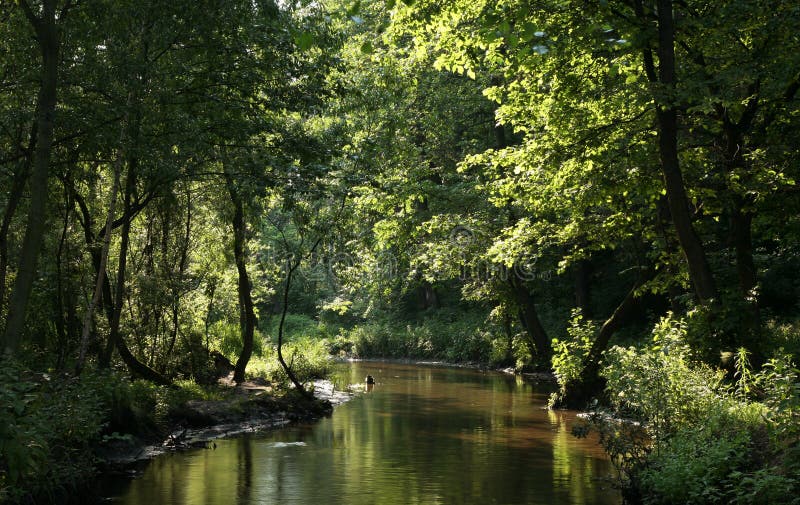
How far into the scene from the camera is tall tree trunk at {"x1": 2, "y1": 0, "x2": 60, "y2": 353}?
31.1ft

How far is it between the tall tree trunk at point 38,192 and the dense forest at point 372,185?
38 mm

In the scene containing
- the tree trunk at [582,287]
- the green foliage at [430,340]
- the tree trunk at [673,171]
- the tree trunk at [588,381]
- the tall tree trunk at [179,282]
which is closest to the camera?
the tree trunk at [673,171]

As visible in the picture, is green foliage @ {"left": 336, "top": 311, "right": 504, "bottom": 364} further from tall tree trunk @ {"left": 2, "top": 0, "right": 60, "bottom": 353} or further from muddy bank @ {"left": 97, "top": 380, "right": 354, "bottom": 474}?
tall tree trunk @ {"left": 2, "top": 0, "right": 60, "bottom": 353}

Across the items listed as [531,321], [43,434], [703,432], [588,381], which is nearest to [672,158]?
[703,432]

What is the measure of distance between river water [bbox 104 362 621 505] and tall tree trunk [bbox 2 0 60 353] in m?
2.89

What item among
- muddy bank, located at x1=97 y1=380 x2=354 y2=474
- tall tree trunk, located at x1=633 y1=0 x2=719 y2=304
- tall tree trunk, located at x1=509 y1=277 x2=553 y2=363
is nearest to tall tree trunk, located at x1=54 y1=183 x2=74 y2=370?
muddy bank, located at x1=97 y1=380 x2=354 y2=474

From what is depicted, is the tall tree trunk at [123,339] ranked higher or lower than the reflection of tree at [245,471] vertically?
higher

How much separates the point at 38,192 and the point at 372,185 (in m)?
9.36

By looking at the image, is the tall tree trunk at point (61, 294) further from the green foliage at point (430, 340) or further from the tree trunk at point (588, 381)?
the green foliage at point (430, 340)

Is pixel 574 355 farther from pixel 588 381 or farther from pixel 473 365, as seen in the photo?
pixel 473 365

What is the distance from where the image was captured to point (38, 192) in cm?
964

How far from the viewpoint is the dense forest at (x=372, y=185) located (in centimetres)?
964

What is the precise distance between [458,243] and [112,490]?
12786mm

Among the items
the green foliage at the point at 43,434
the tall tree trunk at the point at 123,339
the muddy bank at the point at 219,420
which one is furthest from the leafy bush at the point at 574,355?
the green foliage at the point at 43,434
